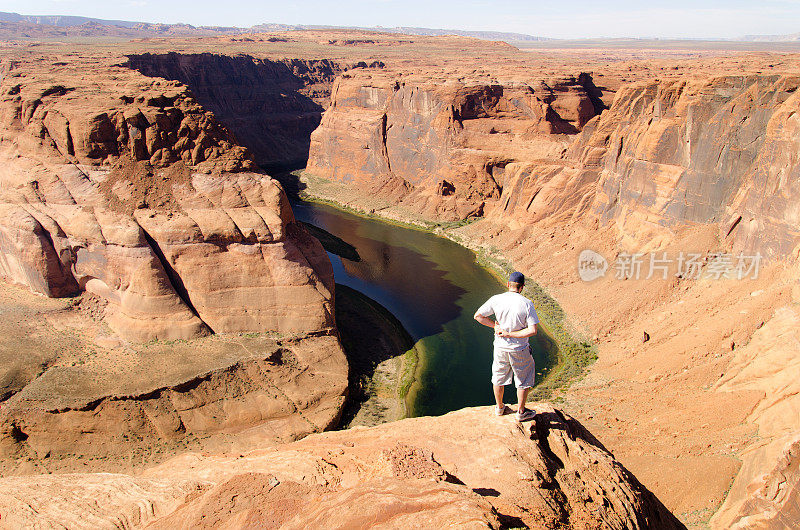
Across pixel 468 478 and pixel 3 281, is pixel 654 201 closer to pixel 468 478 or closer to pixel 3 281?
pixel 468 478

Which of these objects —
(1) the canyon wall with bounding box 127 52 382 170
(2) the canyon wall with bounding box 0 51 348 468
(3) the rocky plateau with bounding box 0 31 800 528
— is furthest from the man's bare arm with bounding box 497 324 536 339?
(1) the canyon wall with bounding box 127 52 382 170

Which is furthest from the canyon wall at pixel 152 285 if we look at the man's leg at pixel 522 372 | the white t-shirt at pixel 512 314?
the white t-shirt at pixel 512 314

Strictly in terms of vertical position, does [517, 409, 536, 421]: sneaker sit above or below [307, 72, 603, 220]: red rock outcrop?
below

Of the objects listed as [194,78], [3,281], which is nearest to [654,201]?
[3,281]

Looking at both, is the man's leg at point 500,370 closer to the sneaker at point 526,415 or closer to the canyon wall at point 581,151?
the sneaker at point 526,415

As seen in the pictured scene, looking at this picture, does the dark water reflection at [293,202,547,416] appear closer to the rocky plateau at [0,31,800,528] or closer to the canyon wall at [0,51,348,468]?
the rocky plateau at [0,31,800,528]

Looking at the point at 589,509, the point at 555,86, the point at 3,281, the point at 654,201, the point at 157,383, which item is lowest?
the point at 157,383
